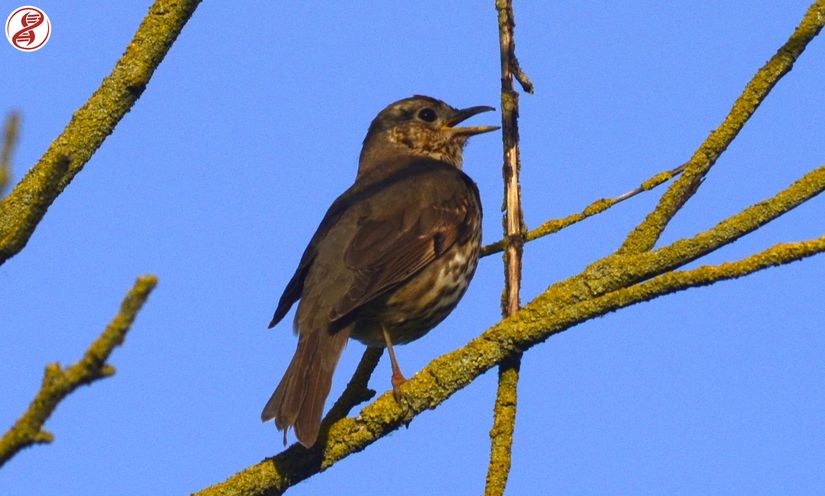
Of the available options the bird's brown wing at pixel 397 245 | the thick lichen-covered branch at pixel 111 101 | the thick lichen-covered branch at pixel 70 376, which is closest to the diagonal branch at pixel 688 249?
the bird's brown wing at pixel 397 245

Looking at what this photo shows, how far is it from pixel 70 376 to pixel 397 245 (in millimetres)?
4896

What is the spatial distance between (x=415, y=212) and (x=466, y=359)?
2.72m

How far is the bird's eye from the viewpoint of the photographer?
29.3 feet

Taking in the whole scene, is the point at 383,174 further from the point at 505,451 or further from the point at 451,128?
the point at 505,451

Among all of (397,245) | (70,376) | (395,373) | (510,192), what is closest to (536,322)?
(510,192)

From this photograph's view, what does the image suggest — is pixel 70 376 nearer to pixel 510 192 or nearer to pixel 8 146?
pixel 8 146

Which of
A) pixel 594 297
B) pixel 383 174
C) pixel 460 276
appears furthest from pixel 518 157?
pixel 383 174

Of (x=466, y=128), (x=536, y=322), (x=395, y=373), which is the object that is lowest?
(x=536, y=322)

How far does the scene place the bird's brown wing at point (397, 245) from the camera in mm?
6203

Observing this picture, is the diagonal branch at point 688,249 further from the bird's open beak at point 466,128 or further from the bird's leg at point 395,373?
the bird's open beak at point 466,128

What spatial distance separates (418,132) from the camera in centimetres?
893

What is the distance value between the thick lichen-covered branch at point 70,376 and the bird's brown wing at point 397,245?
13.4 ft

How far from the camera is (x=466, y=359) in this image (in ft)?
14.6

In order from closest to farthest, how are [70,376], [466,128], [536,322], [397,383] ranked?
[70,376], [536,322], [397,383], [466,128]
